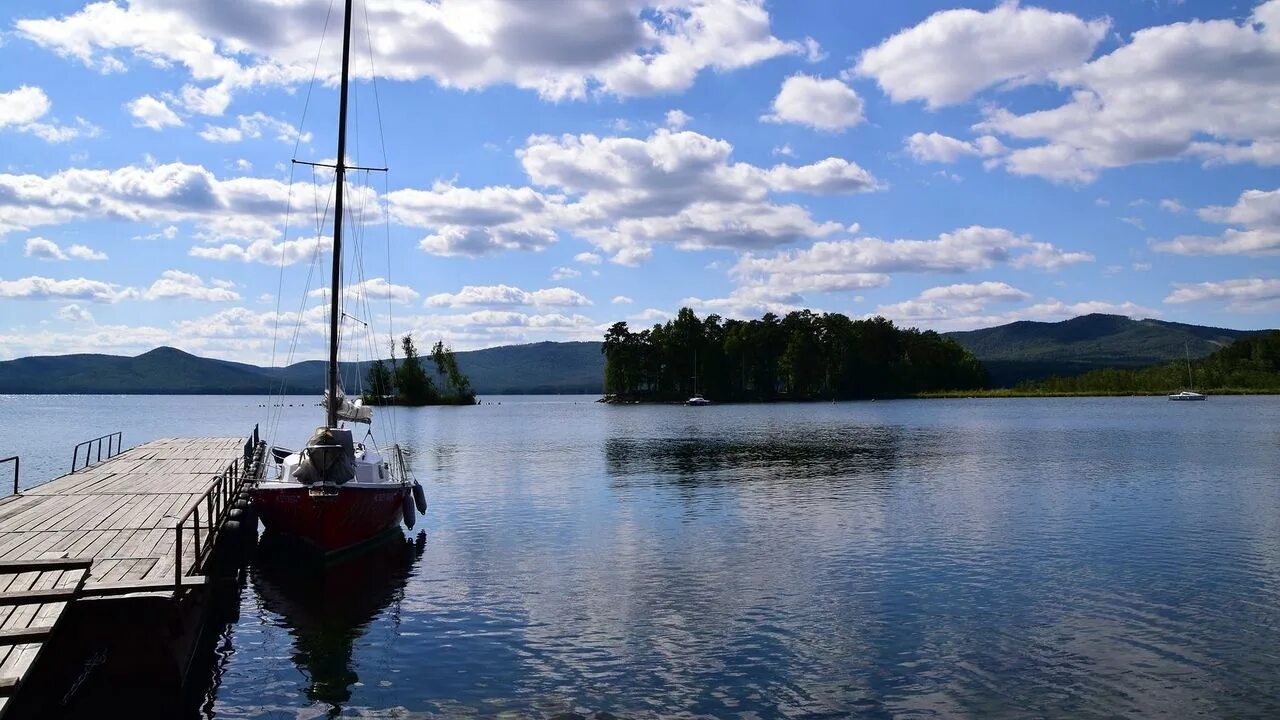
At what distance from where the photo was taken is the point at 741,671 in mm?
15945

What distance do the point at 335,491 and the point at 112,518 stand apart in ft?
18.7

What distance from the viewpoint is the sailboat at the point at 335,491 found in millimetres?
25734

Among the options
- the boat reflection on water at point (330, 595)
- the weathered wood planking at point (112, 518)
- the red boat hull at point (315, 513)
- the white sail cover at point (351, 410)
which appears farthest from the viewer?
the white sail cover at point (351, 410)

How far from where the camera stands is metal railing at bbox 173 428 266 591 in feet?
52.2

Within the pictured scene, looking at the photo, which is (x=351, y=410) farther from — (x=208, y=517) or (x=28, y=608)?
(x=28, y=608)

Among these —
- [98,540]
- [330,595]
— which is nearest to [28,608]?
[98,540]

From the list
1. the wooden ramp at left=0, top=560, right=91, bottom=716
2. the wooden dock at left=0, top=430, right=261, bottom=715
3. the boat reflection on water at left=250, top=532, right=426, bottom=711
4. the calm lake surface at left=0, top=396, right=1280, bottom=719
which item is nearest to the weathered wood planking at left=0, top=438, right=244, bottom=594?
the wooden dock at left=0, top=430, right=261, bottom=715

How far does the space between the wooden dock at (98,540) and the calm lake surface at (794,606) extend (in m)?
2.40

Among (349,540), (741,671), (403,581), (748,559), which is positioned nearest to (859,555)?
(748,559)

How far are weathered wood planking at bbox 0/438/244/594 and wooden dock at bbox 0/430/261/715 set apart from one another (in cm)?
2

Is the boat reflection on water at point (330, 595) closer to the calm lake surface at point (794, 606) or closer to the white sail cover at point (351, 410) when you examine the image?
the calm lake surface at point (794, 606)

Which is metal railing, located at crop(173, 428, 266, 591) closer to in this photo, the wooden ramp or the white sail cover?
the wooden ramp

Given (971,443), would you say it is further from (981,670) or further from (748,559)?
(981,670)

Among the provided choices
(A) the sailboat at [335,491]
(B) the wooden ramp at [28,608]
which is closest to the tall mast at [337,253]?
(A) the sailboat at [335,491]
